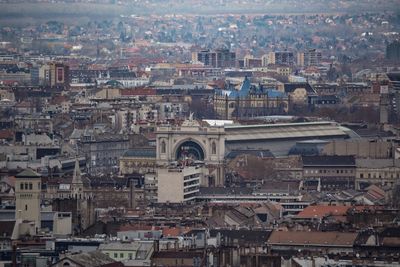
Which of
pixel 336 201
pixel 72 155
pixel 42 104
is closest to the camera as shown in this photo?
pixel 336 201

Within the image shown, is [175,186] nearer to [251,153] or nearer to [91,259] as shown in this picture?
[251,153]

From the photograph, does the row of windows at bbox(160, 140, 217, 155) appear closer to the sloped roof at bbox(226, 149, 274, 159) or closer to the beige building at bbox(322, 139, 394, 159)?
the sloped roof at bbox(226, 149, 274, 159)

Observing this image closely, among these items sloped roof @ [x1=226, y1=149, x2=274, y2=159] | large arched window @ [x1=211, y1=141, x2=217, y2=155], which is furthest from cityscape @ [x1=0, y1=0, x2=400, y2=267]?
sloped roof @ [x1=226, y1=149, x2=274, y2=159]

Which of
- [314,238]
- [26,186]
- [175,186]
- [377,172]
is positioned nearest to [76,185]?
[175,186]

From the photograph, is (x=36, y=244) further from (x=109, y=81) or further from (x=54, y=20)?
(x=54, y=20)

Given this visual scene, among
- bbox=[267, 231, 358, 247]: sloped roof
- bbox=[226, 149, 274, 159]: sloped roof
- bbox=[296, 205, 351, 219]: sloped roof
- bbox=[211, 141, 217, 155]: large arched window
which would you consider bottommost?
bbox=[267, 231, 358, 247]: sloped roof

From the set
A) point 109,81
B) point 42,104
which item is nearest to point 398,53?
point 109,81
